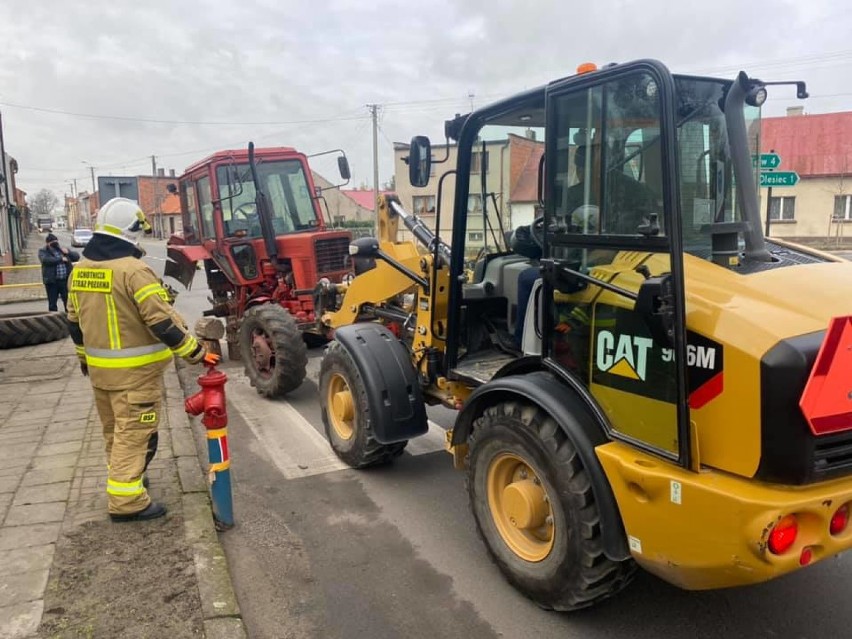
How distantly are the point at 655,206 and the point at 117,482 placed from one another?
3.31 meters

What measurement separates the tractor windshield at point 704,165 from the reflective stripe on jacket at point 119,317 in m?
2.80

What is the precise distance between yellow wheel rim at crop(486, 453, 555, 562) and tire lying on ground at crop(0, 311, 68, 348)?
8613 mm

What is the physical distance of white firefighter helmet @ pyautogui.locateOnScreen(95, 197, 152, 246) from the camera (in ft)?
13.0

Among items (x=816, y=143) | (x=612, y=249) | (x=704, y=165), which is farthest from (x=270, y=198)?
(x=816, y=143)

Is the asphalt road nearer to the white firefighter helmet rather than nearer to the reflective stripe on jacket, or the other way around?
the reflective stripe on jacket

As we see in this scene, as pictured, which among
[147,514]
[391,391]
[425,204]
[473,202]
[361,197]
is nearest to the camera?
[147,514]

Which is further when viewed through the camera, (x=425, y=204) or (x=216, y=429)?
(x=425, y=204)

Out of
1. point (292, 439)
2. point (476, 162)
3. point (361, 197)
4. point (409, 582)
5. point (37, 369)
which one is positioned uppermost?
point (361, 197)

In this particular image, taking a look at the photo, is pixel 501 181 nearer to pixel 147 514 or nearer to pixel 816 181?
pixel 147 514

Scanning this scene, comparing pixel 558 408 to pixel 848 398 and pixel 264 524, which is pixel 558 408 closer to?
pixel 848 398

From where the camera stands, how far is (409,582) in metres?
3.54

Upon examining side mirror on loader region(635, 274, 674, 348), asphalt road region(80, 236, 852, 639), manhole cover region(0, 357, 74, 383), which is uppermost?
side mirror on loader region(635, 274, 674, 348)

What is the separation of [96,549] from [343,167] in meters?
5.64

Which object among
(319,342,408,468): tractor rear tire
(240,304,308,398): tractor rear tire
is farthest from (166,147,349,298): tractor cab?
(319,342,408,468): tractor rear tire
